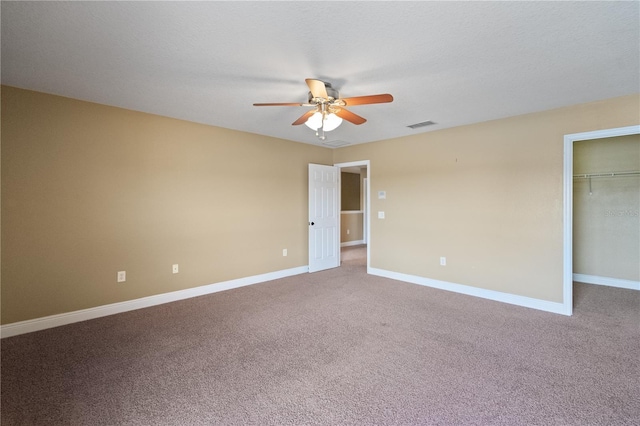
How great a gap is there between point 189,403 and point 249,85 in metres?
2.71

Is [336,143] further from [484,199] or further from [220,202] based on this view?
[484,199]

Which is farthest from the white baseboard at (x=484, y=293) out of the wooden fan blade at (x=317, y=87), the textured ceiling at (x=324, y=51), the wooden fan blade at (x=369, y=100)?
the wooden fan blade at (x=317, y=87)

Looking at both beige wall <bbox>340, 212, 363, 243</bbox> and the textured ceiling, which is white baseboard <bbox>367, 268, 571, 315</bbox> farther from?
beige wall <bbox>340, 212, 363, 243</bbox>

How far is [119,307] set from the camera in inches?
137

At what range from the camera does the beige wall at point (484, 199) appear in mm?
3496

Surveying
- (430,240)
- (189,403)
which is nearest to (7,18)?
(189,403)

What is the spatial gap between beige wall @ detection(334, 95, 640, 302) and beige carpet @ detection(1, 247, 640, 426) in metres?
0.71

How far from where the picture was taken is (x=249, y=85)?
2.82m

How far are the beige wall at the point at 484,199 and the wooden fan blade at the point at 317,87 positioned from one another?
2.82m

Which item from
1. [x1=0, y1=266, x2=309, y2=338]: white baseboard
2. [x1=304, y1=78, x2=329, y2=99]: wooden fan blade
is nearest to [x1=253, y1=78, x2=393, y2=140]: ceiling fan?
[x1=304, y1=78, x2=329, y2=99]: wooden fan blade

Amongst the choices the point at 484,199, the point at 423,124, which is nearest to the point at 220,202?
the point at 423,124

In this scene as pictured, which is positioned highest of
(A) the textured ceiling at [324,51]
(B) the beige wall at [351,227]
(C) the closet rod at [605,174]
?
(A) the textured ceiling at [324,51]

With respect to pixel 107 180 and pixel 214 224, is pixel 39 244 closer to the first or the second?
pixel 107 180

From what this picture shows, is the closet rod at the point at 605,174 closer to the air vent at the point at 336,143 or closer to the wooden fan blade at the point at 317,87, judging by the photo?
the air vent at the point at 336,143
